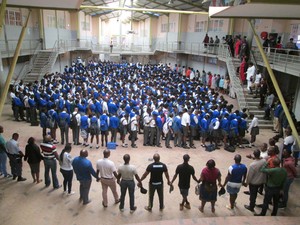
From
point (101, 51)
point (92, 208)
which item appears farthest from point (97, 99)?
point (101, 51)

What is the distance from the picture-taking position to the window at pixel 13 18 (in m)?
18.2

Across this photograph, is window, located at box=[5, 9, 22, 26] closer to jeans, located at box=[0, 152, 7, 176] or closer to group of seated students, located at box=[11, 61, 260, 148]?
group of seated students, located at box=[11, 61, 260, 148]

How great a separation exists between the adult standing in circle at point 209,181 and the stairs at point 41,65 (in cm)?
1663

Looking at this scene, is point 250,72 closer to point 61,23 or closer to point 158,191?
point 158,191

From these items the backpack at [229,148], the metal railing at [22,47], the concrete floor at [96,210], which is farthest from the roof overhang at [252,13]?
the metal railing at [22,47]

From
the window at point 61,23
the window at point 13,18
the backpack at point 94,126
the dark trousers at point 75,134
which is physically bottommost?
the dark trousers at point 75,134

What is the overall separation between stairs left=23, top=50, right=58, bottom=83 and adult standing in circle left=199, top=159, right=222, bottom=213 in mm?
16631

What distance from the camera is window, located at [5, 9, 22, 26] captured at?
59.7 ft

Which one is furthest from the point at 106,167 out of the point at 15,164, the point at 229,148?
the point at 229,148

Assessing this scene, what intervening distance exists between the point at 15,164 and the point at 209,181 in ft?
17.1

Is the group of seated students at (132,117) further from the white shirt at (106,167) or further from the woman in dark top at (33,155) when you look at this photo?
the white shirt at (106,167)

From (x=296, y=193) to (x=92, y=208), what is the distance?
5.38 metres

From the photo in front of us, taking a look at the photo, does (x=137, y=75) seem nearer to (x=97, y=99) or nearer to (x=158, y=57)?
(x=97, y=99)

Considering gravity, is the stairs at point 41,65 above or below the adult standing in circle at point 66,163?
above
